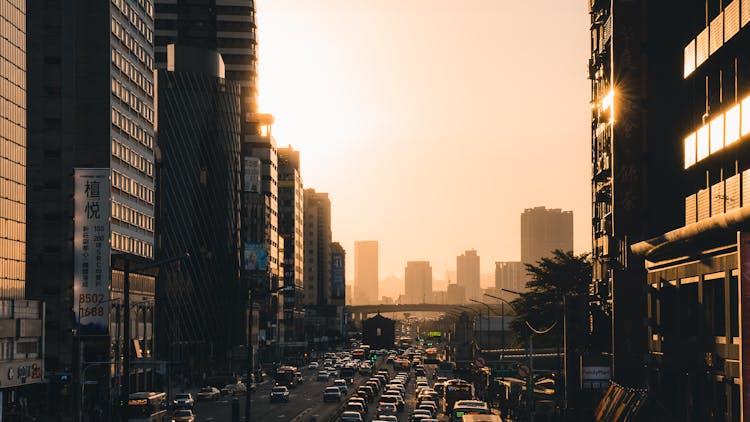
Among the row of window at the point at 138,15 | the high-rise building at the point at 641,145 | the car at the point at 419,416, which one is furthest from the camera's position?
the row of window at the point at 138,15

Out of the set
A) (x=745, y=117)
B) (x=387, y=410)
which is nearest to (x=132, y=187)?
(x=387, y=410)

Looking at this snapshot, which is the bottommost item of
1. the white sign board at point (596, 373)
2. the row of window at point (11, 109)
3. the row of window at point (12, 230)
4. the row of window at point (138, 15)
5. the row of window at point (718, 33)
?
the white sign board at point (596, 373)

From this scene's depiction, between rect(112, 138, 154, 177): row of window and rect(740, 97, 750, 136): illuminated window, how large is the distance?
293ft

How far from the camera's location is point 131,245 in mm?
146000

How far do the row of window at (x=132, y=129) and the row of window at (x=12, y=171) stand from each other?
27084 millimetres

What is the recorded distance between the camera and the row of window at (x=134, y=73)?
138250mm

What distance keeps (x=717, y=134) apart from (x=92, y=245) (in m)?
71.0

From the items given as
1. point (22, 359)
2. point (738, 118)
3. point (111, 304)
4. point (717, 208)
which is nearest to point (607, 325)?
point (717, 208)

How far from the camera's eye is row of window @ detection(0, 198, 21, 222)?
345 ft

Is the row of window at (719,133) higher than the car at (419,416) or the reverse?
higher

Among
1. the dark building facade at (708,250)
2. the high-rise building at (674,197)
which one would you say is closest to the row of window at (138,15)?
the high-rise building at (674,197)

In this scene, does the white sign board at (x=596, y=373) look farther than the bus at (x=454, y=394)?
No

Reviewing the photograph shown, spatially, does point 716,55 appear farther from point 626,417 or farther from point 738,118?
point 626,417

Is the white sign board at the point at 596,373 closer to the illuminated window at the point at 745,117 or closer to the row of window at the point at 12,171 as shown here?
the illuminated window at the point at 745,117
